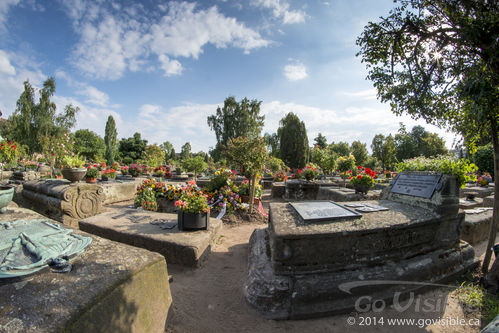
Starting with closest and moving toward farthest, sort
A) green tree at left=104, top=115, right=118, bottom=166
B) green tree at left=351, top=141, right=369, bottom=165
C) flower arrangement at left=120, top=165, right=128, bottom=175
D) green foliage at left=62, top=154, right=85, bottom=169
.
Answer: green foliage at left=62, top=154, right=85, bottom=169 → flower arrangement at left=120, top=165, right=128, bottom=175 → green tree at left=351, top=141, right=369, bottom=165 → green tree at left=104, top=115, right=118, bottom=166

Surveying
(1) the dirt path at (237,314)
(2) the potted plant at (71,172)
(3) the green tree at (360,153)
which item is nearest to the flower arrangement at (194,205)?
(1) the dirt path at (237,314)

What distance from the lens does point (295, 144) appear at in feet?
95.2

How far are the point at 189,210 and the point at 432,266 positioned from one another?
3958 mm

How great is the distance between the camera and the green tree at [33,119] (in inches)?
872

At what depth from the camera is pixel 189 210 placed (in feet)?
13.9

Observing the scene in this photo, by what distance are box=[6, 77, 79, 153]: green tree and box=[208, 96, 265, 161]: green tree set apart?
1643cm

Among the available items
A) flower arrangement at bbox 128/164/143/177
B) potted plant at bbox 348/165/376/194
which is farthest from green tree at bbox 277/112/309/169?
potted plant at bbox 348/165/376/194

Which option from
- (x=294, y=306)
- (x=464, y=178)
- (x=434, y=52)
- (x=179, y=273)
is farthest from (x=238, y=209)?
(x=434, y=52)

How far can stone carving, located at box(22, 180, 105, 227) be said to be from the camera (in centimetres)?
528

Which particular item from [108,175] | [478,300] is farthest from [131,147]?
[478,300]

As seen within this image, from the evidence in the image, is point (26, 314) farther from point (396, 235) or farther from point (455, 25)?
point (455, 25)

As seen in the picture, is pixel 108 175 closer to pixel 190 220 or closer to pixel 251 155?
pixel 251 155

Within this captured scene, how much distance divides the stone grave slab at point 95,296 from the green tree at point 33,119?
2666 cm

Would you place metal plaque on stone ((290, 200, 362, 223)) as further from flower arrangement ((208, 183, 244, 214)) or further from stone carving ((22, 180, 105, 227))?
stone carving ((22, 180, 105, 227))
